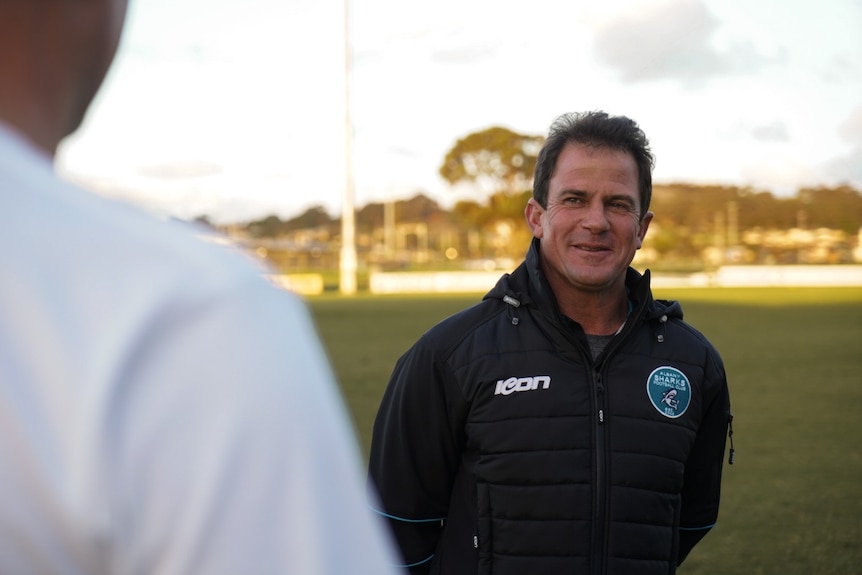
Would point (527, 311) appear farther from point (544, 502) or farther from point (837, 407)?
point (837, 407)

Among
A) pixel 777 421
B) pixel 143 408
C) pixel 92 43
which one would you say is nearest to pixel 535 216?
pixel 92 43

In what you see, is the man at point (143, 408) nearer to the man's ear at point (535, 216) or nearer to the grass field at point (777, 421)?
the man's ear at point (535, 216)

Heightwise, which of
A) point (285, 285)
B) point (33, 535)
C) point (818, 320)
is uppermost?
point (285, 285)

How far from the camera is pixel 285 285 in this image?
0.61 meters

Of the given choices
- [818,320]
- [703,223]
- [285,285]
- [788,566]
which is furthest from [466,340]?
[703,223]

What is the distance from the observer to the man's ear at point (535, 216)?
9.68 feet

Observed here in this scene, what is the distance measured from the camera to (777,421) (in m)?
10.6

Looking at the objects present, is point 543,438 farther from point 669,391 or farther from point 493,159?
point 493,159

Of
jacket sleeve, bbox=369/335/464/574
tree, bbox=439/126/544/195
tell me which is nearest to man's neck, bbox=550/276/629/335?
jacket sleeve, bbox=369/335/464/574

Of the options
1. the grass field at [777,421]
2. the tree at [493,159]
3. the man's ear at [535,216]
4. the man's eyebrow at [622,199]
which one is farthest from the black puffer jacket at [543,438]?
the tree at [493,159]

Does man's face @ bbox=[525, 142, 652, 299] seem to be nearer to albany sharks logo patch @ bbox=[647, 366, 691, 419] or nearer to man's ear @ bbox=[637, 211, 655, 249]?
man's ear @ bbox=[637, 211, 655, 249]

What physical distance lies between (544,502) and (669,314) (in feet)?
2.33

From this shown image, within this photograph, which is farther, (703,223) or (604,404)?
(703,223)

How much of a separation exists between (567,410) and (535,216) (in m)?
0.72
